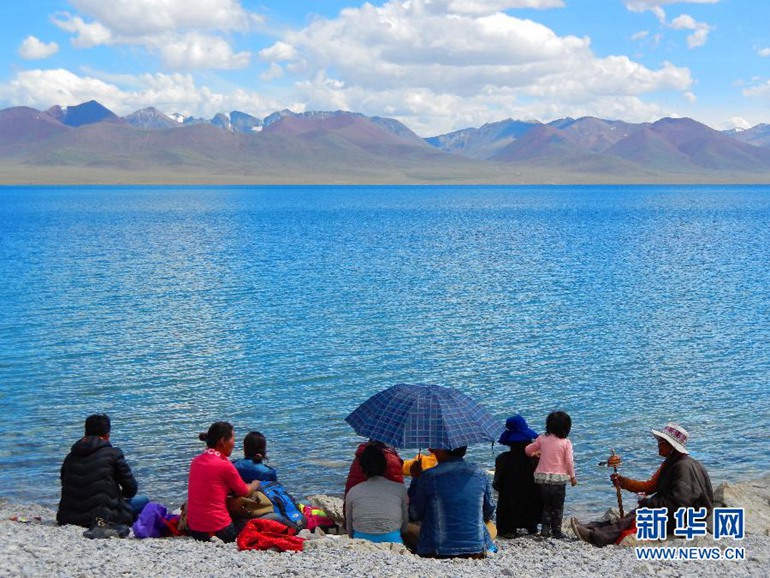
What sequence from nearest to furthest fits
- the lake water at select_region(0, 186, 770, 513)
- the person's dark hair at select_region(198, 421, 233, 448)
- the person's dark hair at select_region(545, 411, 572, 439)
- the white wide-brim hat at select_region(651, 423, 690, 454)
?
the person's dark hair at select_region(198, 421, 233, 448), the white wide-brim hat at select_region(651, 423, 690, 454), the person's dark hair at select_region(545, 411, 572, 439), the lake water at select_region(0, 186, 770, 513)

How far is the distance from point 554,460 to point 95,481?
483 cm

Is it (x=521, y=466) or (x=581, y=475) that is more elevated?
(x=521, y=466)

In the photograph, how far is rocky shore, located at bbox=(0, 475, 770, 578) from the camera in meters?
7.63

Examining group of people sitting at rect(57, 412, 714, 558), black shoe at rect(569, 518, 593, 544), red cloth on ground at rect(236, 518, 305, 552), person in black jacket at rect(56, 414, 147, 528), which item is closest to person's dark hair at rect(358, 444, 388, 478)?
group of people sitting at rect(57, 412, 714, 558)

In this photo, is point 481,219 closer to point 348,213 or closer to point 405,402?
point 348,213

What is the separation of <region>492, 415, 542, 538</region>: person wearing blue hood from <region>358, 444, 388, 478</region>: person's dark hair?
1731mm

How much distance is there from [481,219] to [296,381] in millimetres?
89365

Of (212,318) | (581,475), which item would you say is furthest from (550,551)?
(212,318)

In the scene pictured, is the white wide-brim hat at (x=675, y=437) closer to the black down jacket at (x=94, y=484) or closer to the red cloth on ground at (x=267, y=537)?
the red cloth on ground at (x=267, y=537)

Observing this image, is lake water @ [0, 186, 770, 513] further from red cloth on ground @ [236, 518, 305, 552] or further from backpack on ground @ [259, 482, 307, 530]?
red cloth on ground @ [236, 518, 305, 552]

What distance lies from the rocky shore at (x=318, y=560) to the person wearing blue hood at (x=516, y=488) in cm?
66

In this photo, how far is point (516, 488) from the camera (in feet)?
33.3

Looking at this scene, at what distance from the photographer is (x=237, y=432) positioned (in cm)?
1611

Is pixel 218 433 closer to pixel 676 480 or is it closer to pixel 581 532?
pixel 581 532
